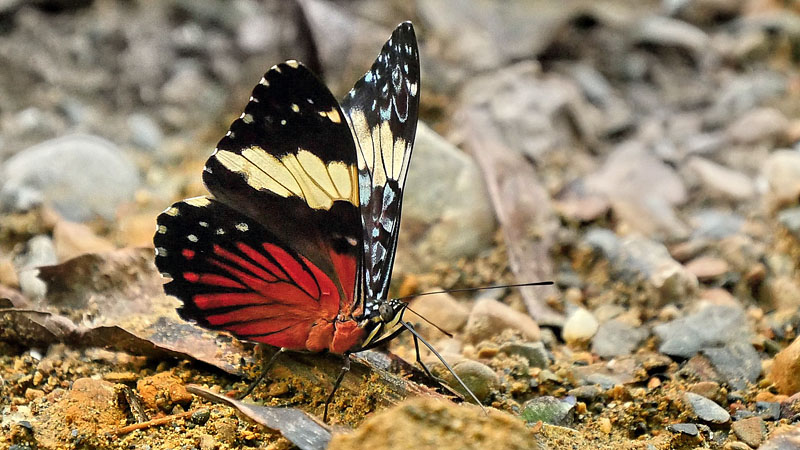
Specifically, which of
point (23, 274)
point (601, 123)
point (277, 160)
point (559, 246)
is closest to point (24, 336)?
point (23, 274)

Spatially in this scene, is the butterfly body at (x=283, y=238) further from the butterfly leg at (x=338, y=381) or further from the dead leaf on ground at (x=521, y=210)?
the dead leaf on ground at (x=521, y=210)

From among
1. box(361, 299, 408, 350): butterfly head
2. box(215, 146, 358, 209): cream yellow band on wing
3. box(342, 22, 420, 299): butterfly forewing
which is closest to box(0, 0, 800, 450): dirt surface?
box(361, 299, 408, 350): butterfly head

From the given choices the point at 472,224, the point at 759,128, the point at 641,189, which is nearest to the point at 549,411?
the point at 472,224

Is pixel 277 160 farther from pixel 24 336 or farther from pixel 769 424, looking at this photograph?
pixel 769 424

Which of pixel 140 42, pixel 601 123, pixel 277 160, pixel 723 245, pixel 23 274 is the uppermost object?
pixel 601 123

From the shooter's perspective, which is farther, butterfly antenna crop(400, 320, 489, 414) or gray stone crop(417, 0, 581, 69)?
gray stone crop(417, 0, 581, 69)

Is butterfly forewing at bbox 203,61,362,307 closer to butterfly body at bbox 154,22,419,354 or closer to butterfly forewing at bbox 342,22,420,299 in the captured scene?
butterfly body at bbox 154,22,419,354
